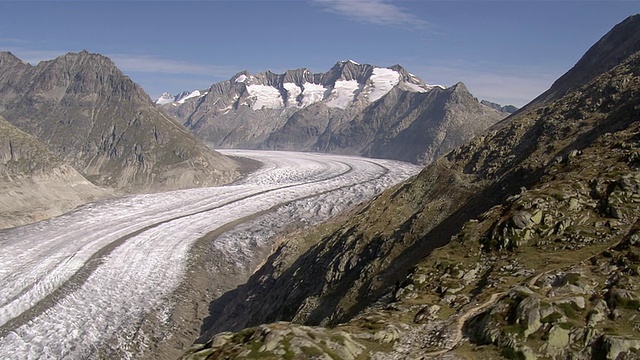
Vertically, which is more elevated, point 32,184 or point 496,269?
point 496,269

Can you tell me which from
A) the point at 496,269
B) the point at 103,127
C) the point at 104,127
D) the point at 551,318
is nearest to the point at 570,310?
the point at 551,318

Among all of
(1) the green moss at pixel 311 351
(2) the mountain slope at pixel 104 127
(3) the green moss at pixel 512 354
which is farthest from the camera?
(2) the mountain slope at pixel 104 127

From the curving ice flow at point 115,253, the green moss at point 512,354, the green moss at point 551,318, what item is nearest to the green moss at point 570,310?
the green moss at point 551,318

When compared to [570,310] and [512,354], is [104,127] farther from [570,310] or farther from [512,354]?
[570,310]

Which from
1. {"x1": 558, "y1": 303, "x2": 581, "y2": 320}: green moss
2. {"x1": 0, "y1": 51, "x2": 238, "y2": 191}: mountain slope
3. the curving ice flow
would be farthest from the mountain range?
{"x1": 558, "y1": 303, "x2": 581, "y2": 320}: green moss

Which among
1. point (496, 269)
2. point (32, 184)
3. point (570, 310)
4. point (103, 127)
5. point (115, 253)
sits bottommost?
point (115, 253)

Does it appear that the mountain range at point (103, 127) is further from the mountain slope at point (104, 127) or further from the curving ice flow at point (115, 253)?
the curving ice flow at point (115, 253)

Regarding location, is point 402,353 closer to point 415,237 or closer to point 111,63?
point 415,237

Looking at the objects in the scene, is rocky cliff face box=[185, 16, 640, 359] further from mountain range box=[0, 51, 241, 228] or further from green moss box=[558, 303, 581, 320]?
mountain range box=[0, 51, 241, 228]
